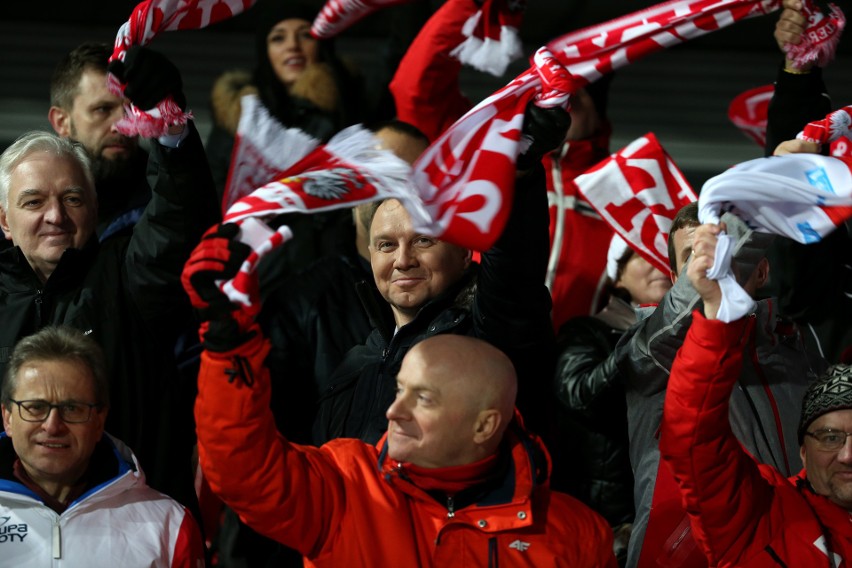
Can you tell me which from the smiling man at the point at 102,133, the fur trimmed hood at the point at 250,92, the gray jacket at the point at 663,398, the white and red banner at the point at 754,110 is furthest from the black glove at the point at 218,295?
the white and red banner at the point at 754,110

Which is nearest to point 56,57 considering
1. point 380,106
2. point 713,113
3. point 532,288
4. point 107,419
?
→ point 380,106

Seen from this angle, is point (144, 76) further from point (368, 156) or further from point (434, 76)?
point (434, 76)

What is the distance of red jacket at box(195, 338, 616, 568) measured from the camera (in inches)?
125

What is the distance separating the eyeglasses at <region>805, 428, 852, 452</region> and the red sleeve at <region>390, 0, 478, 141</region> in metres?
1.94

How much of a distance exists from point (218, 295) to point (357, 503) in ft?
1.91

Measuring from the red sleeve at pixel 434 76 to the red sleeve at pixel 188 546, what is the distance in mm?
1959

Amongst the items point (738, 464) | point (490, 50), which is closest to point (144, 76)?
point (490, 50)

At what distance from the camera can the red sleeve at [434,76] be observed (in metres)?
4.99

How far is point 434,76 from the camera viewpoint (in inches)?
203

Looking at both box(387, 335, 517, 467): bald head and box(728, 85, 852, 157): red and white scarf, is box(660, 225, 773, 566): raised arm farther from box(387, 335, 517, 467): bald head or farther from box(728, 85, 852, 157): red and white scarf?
box(728, 85, 852, 157): red and white scarf

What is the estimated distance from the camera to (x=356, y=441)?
140 inches

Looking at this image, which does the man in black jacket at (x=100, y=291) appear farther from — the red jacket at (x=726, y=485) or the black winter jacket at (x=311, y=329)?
the red jacket at (x=726, y=485)

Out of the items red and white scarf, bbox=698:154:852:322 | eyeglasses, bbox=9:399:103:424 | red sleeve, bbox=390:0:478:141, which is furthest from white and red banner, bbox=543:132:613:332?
eyeglasses, bbox=9:399:103:424

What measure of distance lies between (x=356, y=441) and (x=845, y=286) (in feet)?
6.44
